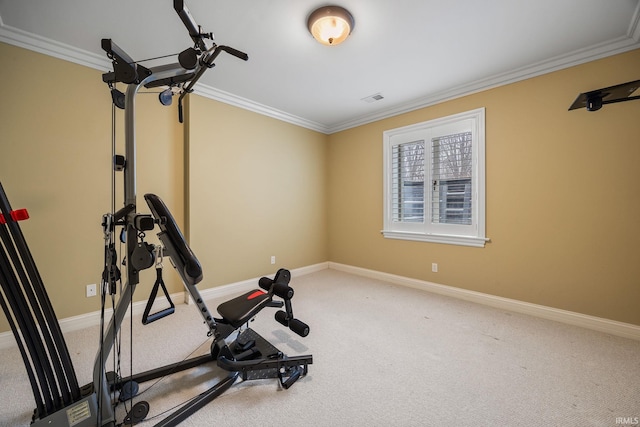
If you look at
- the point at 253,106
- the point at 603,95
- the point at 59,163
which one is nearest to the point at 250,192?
the point at 253,106

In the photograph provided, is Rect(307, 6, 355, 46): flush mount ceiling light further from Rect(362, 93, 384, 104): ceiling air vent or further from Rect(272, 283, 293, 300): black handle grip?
Rect(272, 283, 293, 300): black handle grip

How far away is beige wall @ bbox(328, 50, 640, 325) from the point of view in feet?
7.27

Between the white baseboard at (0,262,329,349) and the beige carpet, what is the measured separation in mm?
127

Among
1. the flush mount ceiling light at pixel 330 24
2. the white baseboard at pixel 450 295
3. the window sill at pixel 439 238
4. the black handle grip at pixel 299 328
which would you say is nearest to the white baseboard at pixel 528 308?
the white baseboard at pixel 450 295

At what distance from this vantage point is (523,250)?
2.72 metres

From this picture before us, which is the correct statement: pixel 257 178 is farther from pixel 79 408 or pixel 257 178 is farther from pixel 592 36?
pixel 592 36

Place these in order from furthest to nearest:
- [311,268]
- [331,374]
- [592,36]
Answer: [311,268], [592,36], [331,374]

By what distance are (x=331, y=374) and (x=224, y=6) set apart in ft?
8.84

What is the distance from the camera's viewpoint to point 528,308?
8.75 ft

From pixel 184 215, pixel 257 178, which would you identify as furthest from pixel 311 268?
pixel 184 215

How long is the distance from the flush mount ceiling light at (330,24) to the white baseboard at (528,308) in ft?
9.96

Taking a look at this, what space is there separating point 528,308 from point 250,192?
139 inches

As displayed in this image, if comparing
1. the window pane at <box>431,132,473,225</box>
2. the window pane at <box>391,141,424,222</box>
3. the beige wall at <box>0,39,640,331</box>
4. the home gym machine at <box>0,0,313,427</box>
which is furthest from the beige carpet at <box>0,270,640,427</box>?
the window pane at <box>391,141,424,222</box>

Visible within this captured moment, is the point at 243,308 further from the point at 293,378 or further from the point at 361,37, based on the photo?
the point at 361,37
